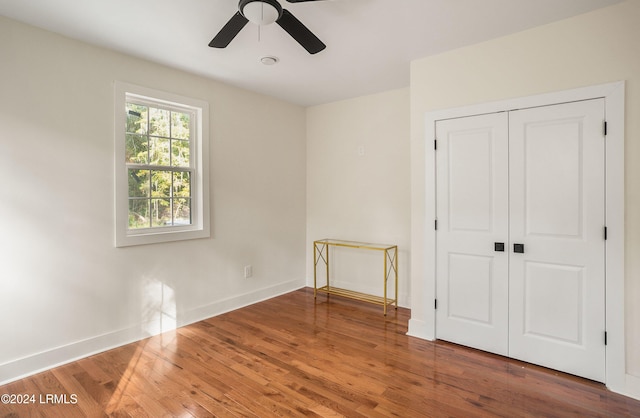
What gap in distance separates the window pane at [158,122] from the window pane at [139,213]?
2.31 feet

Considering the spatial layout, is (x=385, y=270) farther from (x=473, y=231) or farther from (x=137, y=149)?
(x=137, y=149)

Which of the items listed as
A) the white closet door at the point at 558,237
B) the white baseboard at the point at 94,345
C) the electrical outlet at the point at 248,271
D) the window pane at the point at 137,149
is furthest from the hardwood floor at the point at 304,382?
the window pane at the point at 137,149

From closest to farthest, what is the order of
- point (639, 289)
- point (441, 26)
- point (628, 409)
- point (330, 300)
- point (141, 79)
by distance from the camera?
point (628, 409) < point (639, 289) < point (441, 26) < point (141, 79) < point (330, 300)

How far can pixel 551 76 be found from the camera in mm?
2555

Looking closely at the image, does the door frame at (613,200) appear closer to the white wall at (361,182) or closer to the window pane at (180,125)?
the white wall at (361,182)

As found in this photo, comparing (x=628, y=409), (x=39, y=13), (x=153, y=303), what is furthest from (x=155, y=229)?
(x=628, y=409)

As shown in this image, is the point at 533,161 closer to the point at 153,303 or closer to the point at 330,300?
the point at 330,300

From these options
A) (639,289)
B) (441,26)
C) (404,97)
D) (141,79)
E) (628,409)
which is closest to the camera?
(628,409)

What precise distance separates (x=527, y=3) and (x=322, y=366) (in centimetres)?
305

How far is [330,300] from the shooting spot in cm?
439

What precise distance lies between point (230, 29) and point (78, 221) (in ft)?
6.66

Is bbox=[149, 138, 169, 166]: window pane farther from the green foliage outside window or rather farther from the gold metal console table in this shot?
the gold metal console table

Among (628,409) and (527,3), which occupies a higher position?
(527,3)

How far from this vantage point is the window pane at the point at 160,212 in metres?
3.34
